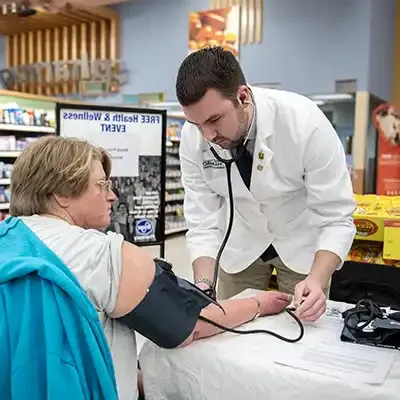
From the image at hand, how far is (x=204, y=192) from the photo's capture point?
1.91 metres

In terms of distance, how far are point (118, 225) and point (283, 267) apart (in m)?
1.64

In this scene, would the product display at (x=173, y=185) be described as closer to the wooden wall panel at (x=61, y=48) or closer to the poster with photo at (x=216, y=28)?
the poster with photo at (x=216, y=28)

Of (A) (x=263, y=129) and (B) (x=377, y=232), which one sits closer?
(A) (x=263, y=129)

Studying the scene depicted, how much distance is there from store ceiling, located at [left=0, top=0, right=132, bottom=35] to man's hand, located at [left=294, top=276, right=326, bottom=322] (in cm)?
816

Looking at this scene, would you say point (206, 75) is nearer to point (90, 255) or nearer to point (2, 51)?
point (90, 255)

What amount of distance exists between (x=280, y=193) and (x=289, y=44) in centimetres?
653

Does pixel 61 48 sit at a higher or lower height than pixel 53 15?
lower

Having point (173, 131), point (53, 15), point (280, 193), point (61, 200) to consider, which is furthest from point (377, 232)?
point (53, 15)

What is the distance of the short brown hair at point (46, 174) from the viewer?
4.04ft

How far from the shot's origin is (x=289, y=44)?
25.4 ft

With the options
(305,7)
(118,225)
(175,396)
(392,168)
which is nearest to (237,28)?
(305,7)

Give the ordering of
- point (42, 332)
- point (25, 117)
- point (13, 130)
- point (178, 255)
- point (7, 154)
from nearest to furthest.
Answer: point (42, 332) < point (7, 154) < point (25, 117) < point (13, 130) < point (178, 255)

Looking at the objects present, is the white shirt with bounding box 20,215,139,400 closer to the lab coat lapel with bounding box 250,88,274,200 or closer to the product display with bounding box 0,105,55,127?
the lab coat lapel with bounding box 250,88,274,200

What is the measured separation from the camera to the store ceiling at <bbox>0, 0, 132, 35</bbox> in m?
8.53
